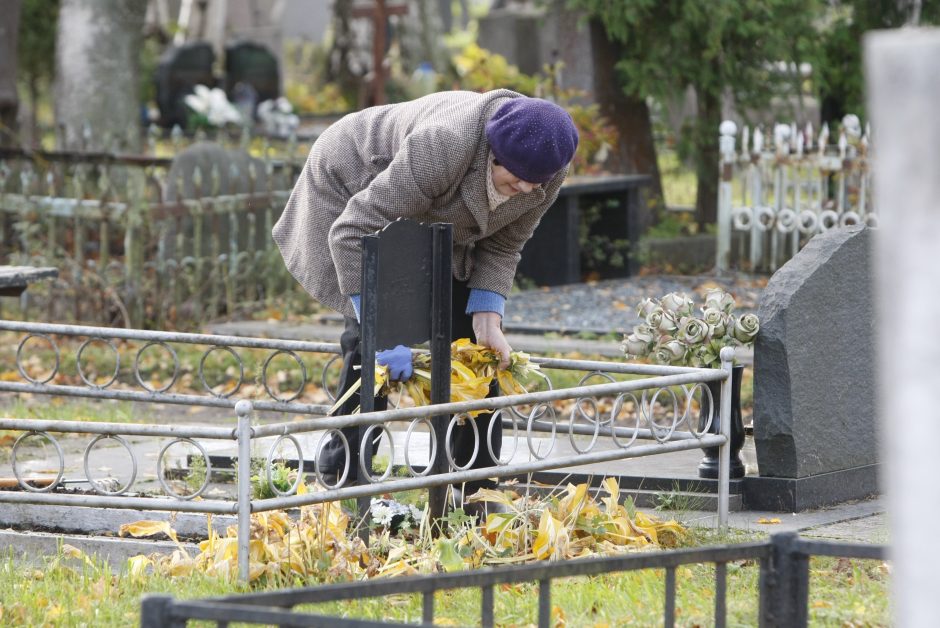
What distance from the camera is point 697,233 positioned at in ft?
40.1

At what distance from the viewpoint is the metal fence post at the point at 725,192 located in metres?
10.3

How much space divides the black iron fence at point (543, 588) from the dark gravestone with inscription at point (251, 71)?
61.8 ft

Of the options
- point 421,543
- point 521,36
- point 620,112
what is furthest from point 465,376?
point 521,36

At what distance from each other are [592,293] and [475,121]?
5.70 meters

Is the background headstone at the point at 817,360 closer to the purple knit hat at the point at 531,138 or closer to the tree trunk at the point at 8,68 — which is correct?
the purple knit hat at the point at 531,138

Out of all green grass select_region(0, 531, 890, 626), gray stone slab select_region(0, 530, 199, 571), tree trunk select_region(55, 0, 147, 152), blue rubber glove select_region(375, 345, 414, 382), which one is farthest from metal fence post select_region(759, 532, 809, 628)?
tree trunk select_region(55, 0, 147, 152)

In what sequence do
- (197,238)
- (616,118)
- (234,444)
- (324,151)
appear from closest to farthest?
(324,151)
(234,444)
(197,238)
(616,118)

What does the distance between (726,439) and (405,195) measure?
4.37 ft

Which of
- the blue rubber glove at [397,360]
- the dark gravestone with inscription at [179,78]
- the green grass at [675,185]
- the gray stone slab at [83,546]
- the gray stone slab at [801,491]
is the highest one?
the dark gravestone with inscription at [179,78]

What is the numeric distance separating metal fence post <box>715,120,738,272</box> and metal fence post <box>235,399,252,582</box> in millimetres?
7282

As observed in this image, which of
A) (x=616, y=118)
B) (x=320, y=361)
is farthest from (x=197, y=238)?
(x=616, y=118)

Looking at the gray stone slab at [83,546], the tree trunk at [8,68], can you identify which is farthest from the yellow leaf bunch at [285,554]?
the tree trunk at [8,68]

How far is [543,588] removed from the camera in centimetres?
276

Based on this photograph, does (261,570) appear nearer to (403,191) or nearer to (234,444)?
(403,191)
